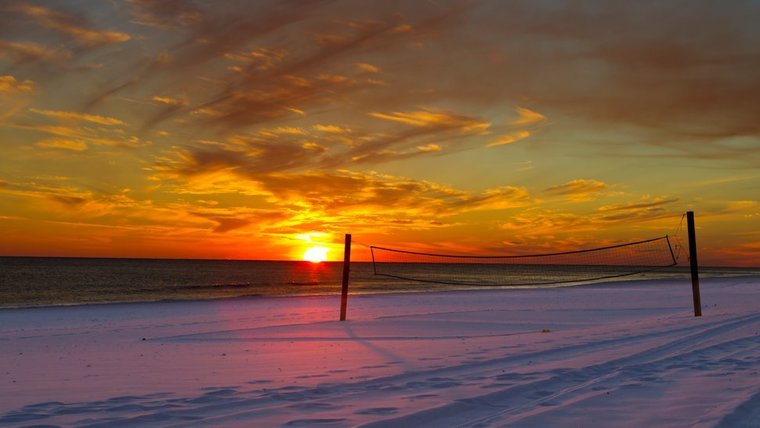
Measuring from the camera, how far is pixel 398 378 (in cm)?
822

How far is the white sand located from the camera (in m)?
6.02

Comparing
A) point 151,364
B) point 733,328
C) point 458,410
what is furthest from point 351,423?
point 733,328

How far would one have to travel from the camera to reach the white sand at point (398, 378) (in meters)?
6.02

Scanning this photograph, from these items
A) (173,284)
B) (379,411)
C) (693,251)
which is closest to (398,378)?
(379,411)

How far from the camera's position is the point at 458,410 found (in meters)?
6.12

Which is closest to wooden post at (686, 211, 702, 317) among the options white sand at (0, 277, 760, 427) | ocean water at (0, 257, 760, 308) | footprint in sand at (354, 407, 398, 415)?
white sand at (0, 277, 760, 427)

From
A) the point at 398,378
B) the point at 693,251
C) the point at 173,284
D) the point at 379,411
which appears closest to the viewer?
the point at 379,411

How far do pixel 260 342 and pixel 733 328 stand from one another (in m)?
10.8

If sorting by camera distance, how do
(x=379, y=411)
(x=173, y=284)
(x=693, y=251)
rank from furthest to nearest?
→ (x=173, y=284) → (x=693, y=251) → (x=379, y=411)

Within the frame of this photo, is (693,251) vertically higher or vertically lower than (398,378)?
higher

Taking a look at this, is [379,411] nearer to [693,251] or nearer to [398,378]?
[398,378]

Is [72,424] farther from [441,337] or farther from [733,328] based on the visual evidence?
[733,328]

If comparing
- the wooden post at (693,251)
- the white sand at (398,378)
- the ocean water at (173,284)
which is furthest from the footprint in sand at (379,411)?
the ocean water at (173,284)

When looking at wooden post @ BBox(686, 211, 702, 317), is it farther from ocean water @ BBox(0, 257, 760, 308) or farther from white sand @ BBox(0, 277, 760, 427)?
ocean water @ BBox(0, 257, 760, 308)
